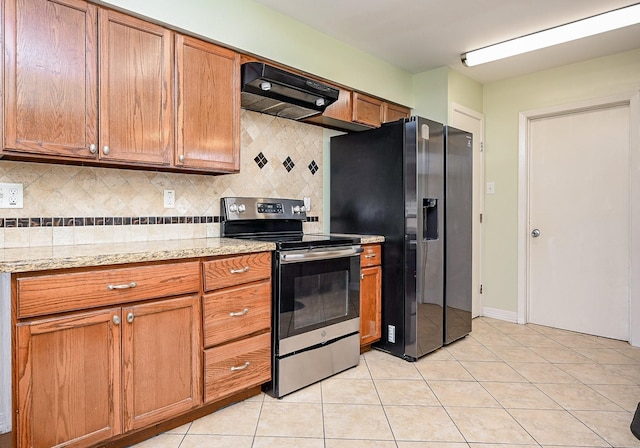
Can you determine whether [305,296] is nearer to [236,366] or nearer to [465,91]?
[236,366]

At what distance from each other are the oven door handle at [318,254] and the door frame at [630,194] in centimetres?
212

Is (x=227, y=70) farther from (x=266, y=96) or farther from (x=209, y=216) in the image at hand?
(x=209, y=216)

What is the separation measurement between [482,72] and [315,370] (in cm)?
320

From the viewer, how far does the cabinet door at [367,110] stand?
130 inches

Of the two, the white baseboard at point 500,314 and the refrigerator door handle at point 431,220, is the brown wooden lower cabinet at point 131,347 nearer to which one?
the refrigerator door handle at point 431,220

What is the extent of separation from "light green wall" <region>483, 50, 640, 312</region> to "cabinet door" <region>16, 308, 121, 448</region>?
143 inches

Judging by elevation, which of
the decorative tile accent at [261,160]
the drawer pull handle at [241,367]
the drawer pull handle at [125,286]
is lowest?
the drawer pull handle at [241,367]

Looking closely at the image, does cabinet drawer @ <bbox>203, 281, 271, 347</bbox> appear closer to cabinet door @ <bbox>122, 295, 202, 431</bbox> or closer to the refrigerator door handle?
cabinet door @ <bbox>122, 295, 202, 431</bbox>

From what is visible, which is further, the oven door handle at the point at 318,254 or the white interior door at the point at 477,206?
the white interior door at the point at 477,206

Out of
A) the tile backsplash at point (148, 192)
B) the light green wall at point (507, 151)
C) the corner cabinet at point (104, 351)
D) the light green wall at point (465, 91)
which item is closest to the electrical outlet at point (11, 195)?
the tile backsplash at point (148, 192)

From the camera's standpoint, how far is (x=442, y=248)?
3078 millimetres

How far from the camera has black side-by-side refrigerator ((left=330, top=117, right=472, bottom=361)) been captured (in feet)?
9.32

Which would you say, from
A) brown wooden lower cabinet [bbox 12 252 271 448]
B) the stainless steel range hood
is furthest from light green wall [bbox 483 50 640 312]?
brown wooden lower cabinet [bbox 12 252 271 448]

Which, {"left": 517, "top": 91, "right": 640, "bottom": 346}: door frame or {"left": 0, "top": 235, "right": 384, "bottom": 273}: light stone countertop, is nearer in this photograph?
{"left": 0, "top": 235, "right": 384, "bottom": 273}: light stone countertop
